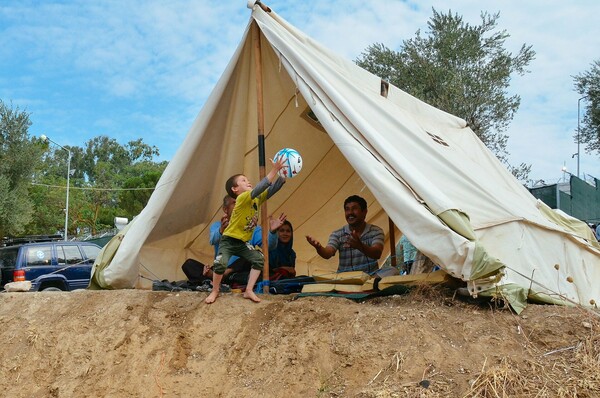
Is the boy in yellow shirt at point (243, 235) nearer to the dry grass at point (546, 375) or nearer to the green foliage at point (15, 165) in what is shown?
the dry grass at point (546, 375)

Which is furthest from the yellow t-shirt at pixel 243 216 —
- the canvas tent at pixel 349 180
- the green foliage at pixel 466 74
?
the green foliage at pixel 466 74

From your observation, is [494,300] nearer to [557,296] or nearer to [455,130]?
[557,296]

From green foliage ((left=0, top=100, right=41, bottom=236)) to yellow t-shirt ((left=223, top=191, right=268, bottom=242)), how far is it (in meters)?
14.7

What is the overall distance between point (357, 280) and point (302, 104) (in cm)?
235

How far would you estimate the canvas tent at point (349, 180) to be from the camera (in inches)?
150

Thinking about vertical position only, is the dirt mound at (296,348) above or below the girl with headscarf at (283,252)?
below

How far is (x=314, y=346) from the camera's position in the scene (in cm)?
338

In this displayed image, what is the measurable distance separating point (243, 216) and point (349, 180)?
3107 mm

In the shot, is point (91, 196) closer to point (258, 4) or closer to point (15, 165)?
point (15, 165)

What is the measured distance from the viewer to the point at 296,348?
3.44 m

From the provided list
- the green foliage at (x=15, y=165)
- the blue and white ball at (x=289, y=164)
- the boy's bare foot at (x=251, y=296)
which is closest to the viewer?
the blue and white ball at (x=289, y=164)

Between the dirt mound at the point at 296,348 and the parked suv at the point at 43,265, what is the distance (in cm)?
608

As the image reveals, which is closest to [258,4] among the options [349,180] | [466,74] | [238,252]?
[238,252]

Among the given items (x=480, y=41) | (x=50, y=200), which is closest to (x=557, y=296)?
(x=480, y=41)
